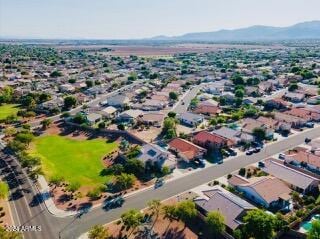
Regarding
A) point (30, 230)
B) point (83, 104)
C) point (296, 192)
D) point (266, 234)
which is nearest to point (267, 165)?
point (296, 192)

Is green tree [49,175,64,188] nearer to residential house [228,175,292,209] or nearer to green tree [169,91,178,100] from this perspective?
residential house [228,175,292,209]

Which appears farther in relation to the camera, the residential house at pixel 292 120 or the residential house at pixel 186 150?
the residential house at pixel 292 120

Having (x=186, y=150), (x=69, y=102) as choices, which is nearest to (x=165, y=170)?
(x=186, y=150)

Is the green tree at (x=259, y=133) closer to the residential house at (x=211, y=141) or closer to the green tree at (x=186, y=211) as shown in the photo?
the residential house at (x=211, y=141)

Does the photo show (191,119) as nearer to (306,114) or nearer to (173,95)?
(173,95)

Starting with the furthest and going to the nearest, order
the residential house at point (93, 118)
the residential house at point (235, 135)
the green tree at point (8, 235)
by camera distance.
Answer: the residential house at point (93, 118)
the residential house at point (235, 135)
the green tree at point (8, 235)

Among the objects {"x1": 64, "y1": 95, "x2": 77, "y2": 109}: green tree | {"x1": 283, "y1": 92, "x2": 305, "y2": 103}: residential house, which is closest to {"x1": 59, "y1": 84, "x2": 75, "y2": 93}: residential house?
{"x1": 64, "y1": 95, "x2": 77, "y2": 109}: green tree

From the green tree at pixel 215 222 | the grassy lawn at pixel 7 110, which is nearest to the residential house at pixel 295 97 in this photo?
the green tree at pixel 215 222
